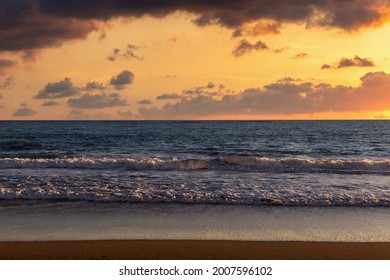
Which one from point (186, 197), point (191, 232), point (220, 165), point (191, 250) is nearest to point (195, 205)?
point (186, 197)

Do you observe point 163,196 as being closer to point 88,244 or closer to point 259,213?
point 259,213

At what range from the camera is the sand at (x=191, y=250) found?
6985 mm

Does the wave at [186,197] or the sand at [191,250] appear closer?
the sand at [191,250]

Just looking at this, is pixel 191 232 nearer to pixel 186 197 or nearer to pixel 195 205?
pixel 195 205

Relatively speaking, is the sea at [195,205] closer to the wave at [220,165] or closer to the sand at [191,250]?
the sand at [191,250]

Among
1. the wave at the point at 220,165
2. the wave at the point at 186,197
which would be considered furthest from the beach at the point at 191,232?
the wave at the point at 220,165

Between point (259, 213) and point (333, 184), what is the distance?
6.14 metres

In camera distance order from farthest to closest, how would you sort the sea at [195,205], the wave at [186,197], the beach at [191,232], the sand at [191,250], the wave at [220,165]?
the wave at [220,165]
the wave at [186,197]
the sea at [195,205]
the beach at [191,232]
the sand at [191,250]

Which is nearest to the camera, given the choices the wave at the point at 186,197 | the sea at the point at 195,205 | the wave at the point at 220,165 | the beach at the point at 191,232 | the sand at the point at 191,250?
the sand at the point at 191,250

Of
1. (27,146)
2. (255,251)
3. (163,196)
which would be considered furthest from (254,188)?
(27,146)

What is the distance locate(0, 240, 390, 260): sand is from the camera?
22.9ft

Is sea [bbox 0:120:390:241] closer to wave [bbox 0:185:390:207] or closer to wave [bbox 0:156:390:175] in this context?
wave [bbox 0:185:390:207]

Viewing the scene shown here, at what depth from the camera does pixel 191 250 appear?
287 inches

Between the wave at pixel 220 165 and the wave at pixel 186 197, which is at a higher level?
the wave at pixel 220 165
